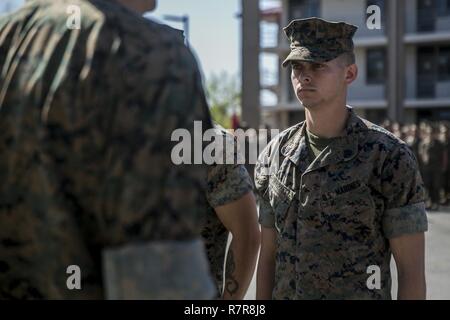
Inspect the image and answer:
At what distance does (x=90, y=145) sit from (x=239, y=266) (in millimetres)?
1514

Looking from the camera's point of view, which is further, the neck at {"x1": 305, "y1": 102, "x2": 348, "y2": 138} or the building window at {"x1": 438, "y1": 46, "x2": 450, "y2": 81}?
the building window at {"x1": 438, "y1": 46, "x2": 450, "y2": 81}

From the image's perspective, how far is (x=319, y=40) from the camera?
2.63 metres

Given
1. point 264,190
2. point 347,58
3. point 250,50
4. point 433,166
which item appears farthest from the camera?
point 250,50

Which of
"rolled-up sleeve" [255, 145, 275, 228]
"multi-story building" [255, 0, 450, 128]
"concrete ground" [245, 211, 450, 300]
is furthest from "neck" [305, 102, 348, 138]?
"multi-story building" [255, 0, 450, 128]

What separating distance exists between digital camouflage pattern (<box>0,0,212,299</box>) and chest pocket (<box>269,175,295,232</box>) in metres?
1.42

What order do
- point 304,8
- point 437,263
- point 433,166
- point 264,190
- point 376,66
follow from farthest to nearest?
point 304,8
point 376,66
point 433,166
point 437,263
point 264,190

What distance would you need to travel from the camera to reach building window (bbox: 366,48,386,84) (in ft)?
108

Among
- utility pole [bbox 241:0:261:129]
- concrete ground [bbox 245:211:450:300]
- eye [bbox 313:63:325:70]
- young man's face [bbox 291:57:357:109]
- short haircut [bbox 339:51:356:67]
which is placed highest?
utility pole [bbox 241:0:261:129]

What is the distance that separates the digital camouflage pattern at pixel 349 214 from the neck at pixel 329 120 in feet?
0.15

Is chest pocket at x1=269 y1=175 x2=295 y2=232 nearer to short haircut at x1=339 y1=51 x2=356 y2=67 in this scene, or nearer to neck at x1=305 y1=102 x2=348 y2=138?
neck at x1=305 y1=102 x2=348 y2=138

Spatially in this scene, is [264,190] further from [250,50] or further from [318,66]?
[250,50]

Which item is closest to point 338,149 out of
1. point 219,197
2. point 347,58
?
point 347,58

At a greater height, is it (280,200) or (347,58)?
(347,58)

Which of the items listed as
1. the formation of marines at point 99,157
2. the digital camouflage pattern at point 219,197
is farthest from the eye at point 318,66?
the formation of marines at point 99,157
